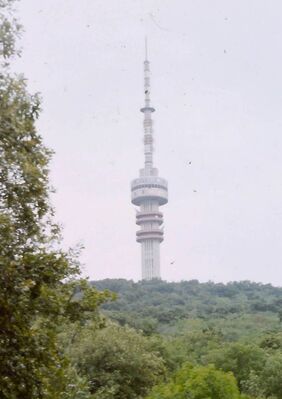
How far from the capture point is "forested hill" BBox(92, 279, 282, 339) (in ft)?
275

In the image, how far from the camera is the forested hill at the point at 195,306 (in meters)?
83.8

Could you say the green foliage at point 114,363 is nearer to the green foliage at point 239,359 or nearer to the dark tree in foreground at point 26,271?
the green foliage at point 239,359

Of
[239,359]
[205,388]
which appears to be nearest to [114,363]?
[205,388]

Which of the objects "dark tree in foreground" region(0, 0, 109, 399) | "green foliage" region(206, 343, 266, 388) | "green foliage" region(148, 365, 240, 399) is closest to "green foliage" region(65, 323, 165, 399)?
"green foliage" region(148, 365, 240, 399)

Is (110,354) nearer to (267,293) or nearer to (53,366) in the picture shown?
(53,366)

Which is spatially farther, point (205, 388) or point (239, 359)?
point (239, 359)

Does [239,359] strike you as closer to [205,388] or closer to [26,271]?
[205,388]

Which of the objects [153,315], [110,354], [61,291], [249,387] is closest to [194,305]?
[153,315]

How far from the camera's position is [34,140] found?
12344mm

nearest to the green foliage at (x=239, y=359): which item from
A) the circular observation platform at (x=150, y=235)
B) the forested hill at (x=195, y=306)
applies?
the forested hill at (x=195, y=306)

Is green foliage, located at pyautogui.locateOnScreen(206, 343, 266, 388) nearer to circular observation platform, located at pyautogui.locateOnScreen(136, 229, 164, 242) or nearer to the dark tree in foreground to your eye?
the dark tree in foreground

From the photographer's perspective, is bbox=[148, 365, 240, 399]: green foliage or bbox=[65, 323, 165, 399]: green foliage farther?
bbox=[65, 323, 165, 399]: green foliage

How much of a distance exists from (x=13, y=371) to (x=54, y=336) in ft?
2.70

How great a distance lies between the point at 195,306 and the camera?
4601 inches
